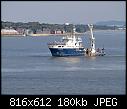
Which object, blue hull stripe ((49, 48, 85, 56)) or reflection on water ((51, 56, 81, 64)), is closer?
reflection on water ((51, 56, 81, 64))

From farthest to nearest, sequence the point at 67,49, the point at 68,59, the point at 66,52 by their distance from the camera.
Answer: the point at 67,49
the point at 66,52
the point at 68,59

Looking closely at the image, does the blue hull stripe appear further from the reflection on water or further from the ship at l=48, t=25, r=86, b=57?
the reflection on water

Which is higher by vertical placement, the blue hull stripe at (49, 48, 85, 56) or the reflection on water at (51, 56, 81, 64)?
the blue hull stripe at (49, 48, 85, 56)

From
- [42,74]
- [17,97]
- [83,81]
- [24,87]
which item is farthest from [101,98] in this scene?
[42,74]

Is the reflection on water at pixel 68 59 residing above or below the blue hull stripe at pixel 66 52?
below

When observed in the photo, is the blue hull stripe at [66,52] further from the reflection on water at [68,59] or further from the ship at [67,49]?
the reflection on water at [68,59]

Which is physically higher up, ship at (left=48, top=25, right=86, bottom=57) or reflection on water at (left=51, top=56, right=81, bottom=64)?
ship at (left=48, top=25, right=86, bottom=57)

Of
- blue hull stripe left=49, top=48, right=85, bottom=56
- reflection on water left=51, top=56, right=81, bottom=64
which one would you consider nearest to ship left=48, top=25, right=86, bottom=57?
blue hull stripe left=49, top=48, right=85, bottom=56

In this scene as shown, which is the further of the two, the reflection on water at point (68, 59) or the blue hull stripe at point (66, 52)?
the blue hull stripe at point (66, 52)

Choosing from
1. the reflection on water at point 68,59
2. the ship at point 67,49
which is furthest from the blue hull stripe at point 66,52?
the reflection on water at point 68,59

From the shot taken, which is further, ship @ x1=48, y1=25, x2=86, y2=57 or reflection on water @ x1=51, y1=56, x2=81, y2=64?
ship @ x1=48, y1=25, x2=86, y2=57

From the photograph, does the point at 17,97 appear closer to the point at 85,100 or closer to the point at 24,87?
the point at 85,100

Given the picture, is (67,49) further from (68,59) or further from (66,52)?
(68,59)

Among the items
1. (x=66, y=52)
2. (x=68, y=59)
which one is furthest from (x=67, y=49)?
(x=68, y=59)
